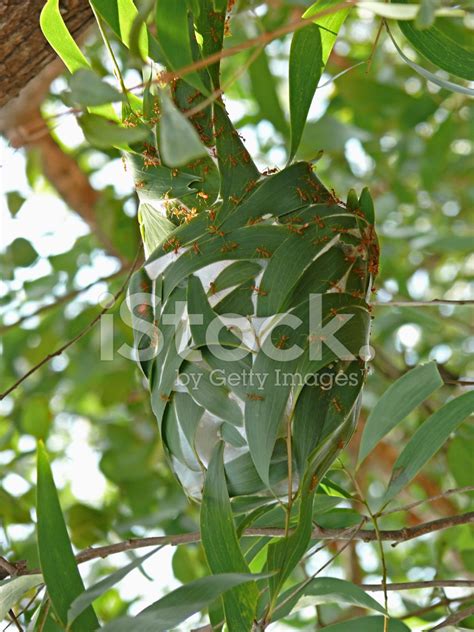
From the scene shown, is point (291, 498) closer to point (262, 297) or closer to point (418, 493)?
point (262, 297)

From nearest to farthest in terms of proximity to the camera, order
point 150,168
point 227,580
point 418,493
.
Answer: point 227,580 → point 150,168 → point 418,493

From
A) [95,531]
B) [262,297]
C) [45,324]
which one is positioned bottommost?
[95,531]

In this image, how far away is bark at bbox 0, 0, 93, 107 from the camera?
0.57 meters

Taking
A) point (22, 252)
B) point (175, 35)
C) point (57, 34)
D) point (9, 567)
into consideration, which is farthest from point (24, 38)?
point (22, 252)

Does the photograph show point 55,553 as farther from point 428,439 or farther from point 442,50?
point 442,50

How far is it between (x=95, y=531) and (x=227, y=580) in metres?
0.69

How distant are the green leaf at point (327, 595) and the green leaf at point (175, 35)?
27 centimetres

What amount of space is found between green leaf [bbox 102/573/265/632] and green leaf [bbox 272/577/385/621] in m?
0.09

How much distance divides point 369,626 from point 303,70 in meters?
0.33

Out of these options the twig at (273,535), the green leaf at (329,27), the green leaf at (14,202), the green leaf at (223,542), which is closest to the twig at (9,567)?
the twig at (273,535)

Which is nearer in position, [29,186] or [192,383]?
[192,383]

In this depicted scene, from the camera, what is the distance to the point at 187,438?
0.42 metres

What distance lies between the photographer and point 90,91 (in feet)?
1.00

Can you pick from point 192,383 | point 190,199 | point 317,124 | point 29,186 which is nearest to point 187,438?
point 192,383
